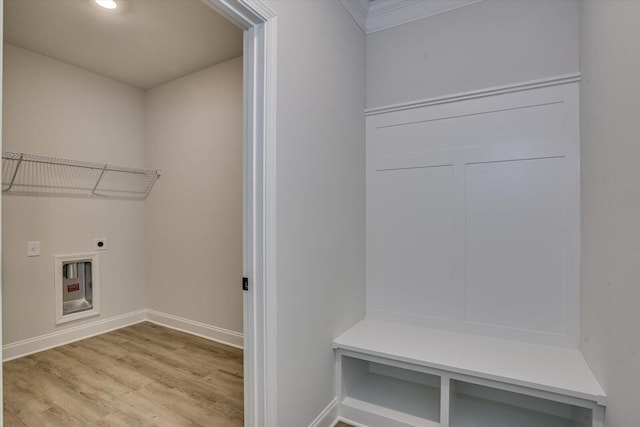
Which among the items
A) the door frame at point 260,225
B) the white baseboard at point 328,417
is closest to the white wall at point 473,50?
the door frame at point 260,225

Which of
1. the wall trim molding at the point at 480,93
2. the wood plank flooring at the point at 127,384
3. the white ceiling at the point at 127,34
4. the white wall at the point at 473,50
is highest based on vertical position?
the white ceiling at the point at 127,34

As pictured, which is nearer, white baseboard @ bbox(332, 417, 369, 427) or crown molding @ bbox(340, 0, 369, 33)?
white baseboard @ bbox(332, 417, 369, 427)

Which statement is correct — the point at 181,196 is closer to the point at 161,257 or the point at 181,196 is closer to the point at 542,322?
the point at 161,257

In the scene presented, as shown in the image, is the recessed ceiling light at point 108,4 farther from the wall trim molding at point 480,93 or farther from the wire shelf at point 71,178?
the wall trim molding at point 480,93

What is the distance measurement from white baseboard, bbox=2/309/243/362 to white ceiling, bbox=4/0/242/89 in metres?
2.46

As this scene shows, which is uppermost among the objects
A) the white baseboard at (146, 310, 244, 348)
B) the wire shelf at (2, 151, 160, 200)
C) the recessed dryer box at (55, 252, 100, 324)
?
the wire shelf at (2, 151, 160, 200)

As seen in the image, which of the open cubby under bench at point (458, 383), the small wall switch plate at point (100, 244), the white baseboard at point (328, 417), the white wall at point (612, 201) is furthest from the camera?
the small wall switch plate at point (100, 244)

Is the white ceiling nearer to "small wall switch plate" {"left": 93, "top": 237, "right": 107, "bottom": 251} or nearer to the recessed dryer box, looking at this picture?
"small wall switch plate" {"left": 93, "top": 237, "right": 107, "bottom": 251}

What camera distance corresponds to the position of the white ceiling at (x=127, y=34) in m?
2.38

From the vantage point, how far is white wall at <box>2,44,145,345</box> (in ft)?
9.32

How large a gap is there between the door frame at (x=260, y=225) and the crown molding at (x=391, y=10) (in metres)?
0.99

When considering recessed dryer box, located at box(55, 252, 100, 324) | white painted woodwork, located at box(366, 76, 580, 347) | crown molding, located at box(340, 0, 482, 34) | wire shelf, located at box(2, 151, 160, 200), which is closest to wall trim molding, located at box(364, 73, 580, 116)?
white painted woodwork, located at box(366, 76, 580, 347)

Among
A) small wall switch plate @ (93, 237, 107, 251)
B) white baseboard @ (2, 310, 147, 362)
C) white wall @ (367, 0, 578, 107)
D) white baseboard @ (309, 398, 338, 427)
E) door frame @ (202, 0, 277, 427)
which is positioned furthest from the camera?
small wall switch plate @ (93, 237, 107, 251)

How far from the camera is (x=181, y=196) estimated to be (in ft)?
11.4
